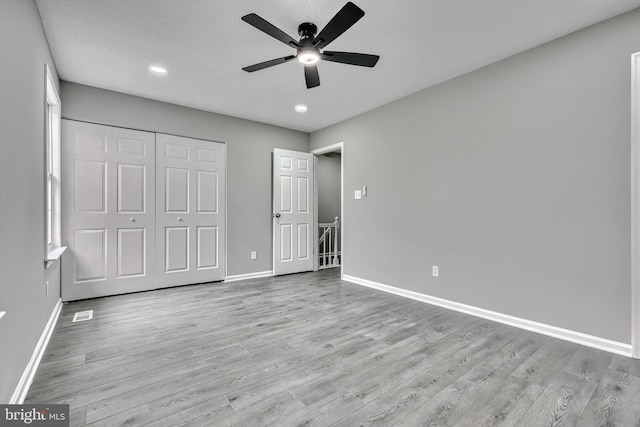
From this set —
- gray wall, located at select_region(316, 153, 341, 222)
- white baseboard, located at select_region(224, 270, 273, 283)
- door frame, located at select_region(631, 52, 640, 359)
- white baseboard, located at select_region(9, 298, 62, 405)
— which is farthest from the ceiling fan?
gray wall, located at select_region(316, 153, 341, 222)

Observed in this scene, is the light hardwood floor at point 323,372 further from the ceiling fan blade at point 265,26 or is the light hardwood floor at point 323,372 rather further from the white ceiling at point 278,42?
the white ceiling at point 278,42

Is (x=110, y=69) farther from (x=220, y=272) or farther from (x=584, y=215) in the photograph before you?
(x=584, y=215)

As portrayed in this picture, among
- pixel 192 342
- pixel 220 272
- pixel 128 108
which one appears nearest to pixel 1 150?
pixel 192 342

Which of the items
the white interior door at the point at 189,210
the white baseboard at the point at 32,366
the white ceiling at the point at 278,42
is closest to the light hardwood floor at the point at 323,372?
the white baseboard at the point at 32,366

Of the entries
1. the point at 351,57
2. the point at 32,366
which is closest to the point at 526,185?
the point at 351,57

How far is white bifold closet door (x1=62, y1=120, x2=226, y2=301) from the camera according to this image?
356cm

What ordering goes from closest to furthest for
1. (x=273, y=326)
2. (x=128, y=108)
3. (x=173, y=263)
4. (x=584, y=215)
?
(x=584, y=215)
(x=273, y=326)
(x=128, y=108)
(x=173, y=263)

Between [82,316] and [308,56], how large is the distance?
3.34 meters

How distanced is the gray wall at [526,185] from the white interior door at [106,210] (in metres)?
3.29

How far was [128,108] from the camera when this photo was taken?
152 inches

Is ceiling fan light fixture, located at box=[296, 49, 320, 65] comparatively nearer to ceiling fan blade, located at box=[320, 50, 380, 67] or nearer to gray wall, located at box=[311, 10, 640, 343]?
→ ceiling fan blade, located at box=[320, 50, 380, 67]

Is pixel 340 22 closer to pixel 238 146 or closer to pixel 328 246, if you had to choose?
pixel 238 146

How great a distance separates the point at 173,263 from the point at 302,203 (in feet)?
7.43

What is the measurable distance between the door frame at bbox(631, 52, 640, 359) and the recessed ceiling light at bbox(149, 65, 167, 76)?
4.15 metres
